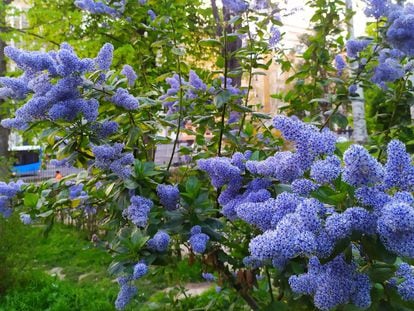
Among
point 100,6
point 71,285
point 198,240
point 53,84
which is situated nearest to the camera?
point 198,240

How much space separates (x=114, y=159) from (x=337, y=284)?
4.07ft

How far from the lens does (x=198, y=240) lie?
174 cm

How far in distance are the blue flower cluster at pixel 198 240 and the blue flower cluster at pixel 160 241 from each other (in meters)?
0.10

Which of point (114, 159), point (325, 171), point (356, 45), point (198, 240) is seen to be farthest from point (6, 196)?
point (356, 45)

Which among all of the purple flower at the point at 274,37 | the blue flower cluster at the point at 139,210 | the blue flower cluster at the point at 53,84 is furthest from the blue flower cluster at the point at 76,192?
the purple flower at the point at 274,37

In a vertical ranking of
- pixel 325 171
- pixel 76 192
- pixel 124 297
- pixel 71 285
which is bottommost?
pixel 71 285

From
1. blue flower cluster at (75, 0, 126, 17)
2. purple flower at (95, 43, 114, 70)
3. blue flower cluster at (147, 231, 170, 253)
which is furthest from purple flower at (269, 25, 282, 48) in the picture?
blue flower cluster at (147, 231, 170, 253)

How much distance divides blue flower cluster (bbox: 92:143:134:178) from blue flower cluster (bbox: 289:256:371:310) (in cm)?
101

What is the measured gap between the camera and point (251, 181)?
1.82 m

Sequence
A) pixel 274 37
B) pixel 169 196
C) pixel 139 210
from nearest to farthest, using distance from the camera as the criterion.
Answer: pixel 139 210, pixel 169 196, pixel 274 37

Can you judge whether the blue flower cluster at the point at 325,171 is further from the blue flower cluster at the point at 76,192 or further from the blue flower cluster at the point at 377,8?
the blue flower cluster at the point at 377,8

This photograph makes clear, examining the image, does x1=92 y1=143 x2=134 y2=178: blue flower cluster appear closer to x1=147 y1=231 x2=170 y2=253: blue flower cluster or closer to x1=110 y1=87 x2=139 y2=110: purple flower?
x1=110 y1=87 x2=139 y2=110: purple flower

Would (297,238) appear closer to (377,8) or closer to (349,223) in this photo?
(349,223)

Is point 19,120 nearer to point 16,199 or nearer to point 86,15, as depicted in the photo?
point 16,199
